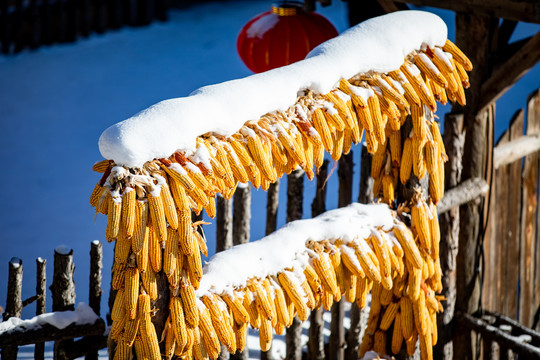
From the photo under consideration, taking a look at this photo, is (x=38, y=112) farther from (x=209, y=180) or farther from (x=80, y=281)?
(x=209, y=180)

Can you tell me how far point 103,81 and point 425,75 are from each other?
25.6ft

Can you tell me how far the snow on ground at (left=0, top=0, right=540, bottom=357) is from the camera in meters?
6.34

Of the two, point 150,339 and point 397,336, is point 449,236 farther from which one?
point 150,339

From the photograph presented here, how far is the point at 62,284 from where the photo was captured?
299cm

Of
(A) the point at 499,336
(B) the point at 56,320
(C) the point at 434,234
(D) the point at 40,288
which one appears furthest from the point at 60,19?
(C) the point at 434,234

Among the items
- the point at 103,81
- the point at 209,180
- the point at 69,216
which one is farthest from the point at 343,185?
the point at 103,81

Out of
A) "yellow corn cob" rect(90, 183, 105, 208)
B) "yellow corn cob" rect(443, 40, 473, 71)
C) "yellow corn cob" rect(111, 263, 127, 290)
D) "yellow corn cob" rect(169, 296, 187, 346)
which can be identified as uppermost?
"yellow corn cob" rect(443, 40, 473, 71)

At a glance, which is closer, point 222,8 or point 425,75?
point 425,75

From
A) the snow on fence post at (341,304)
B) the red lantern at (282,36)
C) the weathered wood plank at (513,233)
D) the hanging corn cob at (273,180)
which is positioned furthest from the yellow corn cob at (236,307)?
A: the red lantern at (282,36)

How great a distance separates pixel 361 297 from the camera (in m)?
2.80

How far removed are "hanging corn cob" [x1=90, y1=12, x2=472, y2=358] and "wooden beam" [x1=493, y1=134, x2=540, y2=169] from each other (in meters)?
1.19

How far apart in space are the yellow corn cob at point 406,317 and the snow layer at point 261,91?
3.49ft

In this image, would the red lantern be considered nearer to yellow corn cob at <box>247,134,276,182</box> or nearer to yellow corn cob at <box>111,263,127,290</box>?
yellow corn cob at <box>247,134,276,182</box>

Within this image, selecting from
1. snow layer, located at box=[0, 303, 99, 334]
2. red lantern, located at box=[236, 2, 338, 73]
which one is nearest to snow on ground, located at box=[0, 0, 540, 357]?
red lantern, located at box=[236, 2, 338, 73]
